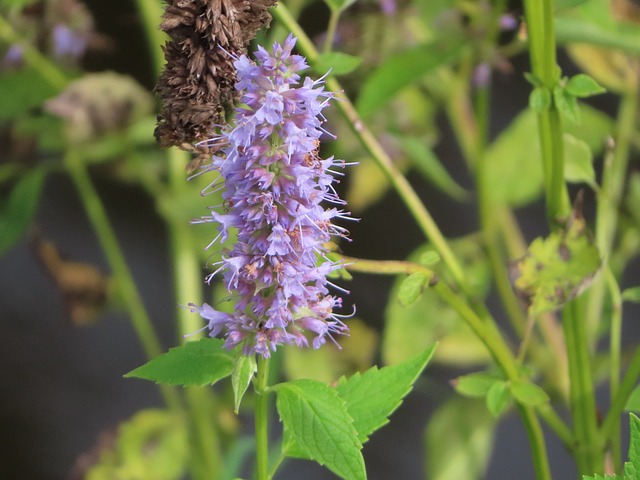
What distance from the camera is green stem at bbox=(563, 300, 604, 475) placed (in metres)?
0.48

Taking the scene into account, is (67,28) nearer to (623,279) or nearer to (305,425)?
(305,425)

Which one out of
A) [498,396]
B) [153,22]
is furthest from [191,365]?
[153,22]

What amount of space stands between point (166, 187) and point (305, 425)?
52cm

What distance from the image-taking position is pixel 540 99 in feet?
1.40

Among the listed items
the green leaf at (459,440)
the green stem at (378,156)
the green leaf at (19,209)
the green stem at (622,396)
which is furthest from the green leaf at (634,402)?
the green leaf at (19,209)

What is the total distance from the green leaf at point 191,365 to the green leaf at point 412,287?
0.09 m

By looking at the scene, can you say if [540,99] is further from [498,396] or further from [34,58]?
[34,58]

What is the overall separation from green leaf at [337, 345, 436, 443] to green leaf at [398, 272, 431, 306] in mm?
37

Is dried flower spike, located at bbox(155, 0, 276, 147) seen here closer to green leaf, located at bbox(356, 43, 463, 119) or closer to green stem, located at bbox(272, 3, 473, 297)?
green stem, located at bbox(272, 3, 473, 297)

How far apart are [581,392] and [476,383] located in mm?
68

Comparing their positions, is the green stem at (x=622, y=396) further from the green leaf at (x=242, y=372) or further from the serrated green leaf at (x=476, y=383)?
the green leaf at (x=242, y=372)

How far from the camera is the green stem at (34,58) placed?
0.73 m

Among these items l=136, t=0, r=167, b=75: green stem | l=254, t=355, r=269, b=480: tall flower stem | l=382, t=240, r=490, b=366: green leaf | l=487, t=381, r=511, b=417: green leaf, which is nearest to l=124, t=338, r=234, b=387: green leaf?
l=254, t=355, r=269, b=480: tall flower stem

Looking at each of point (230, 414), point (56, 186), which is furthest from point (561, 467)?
point (56, 186)
